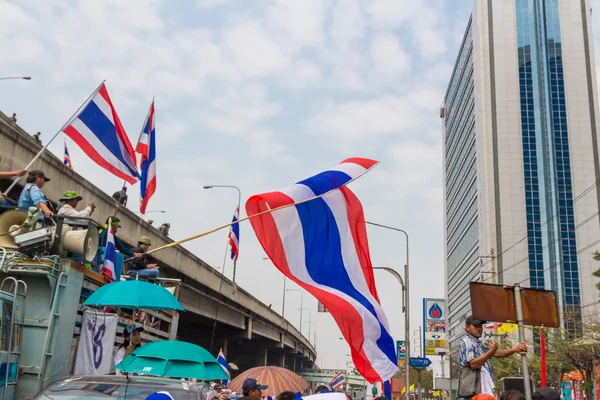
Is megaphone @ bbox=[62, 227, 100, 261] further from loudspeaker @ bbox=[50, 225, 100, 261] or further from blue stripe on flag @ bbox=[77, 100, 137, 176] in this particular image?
blue stripe on flag @ bbox=[77, 100, 137, 176]

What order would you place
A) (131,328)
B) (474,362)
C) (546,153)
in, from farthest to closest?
A: 1. (546,153)
2. (131,328)
3. (474,362)

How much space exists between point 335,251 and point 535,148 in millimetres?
100404

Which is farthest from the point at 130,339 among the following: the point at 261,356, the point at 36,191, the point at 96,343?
the point at 261,356

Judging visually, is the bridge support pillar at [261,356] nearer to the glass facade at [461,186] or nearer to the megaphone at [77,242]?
the megaphone at [77,242]

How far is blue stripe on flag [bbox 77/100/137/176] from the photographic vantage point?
11.2 metres

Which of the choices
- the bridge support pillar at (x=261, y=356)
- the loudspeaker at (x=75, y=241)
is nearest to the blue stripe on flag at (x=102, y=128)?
the loudspeaker at (x=75, y=241)

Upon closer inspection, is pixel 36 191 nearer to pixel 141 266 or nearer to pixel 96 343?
pixel 96 343

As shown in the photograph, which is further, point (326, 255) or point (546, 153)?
point (546, 153)

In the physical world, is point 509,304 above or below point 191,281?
below

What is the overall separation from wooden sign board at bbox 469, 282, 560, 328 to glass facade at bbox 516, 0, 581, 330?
93.7m

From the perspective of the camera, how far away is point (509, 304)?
5508mm

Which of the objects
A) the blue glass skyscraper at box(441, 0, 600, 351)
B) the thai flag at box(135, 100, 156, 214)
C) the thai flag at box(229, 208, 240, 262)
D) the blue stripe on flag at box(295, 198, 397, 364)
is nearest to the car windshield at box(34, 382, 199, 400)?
the blue stripe on flag at box(295, 198, 397, 364)

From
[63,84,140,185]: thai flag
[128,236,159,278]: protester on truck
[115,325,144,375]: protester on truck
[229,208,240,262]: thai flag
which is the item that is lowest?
[115,325,144,375]: protester on truck

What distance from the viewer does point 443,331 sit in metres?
24.6
